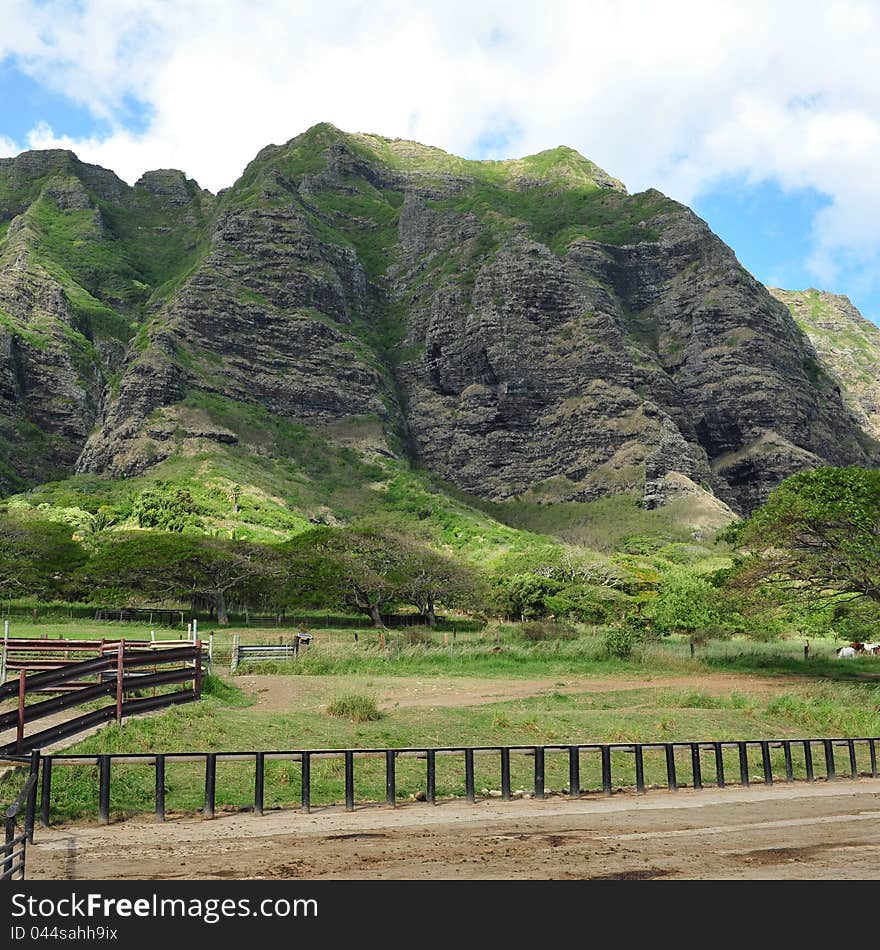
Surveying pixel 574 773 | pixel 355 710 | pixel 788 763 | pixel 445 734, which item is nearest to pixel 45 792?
pixel 574 773

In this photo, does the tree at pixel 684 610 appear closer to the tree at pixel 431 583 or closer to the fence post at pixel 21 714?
the tree at pixel 431 583

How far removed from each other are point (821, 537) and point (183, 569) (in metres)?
52.7

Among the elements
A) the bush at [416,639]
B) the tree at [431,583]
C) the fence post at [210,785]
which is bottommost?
the bush at [416,639]

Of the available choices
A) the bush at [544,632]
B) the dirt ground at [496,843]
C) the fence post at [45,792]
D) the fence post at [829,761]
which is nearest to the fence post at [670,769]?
the dirt ground at [496,843]

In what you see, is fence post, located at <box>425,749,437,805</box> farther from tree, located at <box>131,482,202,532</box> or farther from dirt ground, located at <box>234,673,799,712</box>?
tree, located at <box>131,482,202,532</box>

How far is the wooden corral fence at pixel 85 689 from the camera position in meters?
17.2

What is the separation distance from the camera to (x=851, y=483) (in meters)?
42.2

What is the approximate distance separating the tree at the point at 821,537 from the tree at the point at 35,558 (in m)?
60.1

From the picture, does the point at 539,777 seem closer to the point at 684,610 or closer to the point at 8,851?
the point at 8,851

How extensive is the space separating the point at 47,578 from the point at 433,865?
76138 millimetres

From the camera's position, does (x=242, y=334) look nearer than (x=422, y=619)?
No
